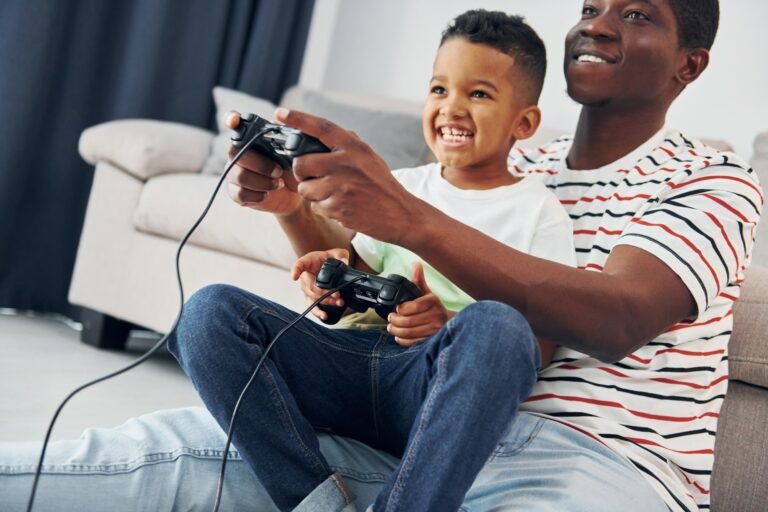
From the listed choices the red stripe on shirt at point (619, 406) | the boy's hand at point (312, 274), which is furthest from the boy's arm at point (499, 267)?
the boy's hand at point (312, 274)


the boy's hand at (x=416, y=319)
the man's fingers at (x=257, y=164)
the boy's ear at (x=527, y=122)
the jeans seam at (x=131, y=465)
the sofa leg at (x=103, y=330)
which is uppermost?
the boy's ear at (x=527, y=122)

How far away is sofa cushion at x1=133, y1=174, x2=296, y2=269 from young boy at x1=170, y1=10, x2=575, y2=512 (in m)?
0.98

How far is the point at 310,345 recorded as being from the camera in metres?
1.19

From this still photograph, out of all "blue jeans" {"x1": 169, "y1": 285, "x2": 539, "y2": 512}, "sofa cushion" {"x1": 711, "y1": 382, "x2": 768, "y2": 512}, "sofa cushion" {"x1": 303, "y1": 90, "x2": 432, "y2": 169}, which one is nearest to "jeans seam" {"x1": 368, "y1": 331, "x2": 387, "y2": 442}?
"blue jeans" {"x1": 169, "y1": 285, "x2": 539, "y2": 512}

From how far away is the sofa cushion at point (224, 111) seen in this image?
2.78m

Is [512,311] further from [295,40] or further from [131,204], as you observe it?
[295,40]

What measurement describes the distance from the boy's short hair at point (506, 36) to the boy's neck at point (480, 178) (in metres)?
0.13

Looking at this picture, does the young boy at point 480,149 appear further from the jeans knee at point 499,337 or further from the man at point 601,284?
the jeans knee at point 499,337

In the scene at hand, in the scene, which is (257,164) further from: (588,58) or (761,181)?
(761,181)

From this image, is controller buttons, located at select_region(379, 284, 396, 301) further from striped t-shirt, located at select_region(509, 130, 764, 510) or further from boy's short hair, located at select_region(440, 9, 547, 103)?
boy's short hair, located at select_region(440, 9, 547, 103)

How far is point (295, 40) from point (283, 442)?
2772mm

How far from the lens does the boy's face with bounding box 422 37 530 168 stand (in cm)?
137

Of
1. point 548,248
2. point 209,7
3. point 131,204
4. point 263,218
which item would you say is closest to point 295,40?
point 209,7

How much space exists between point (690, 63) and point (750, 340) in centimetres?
41
